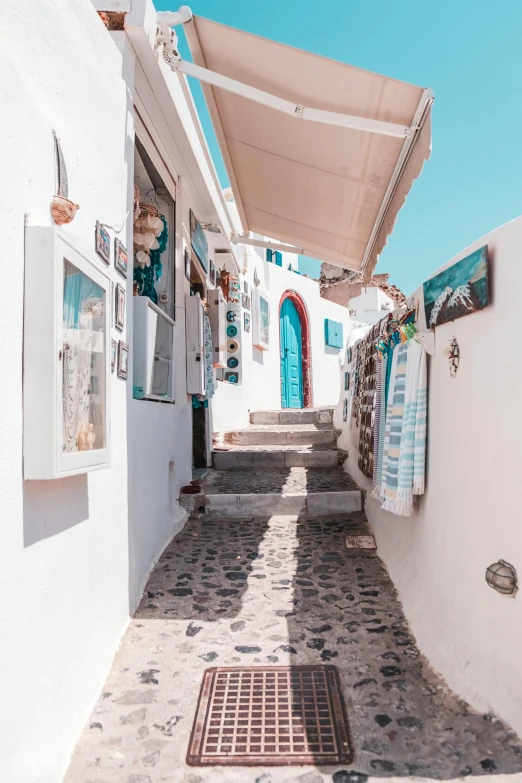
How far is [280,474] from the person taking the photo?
20.5 feet

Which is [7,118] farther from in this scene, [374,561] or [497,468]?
[374,561]

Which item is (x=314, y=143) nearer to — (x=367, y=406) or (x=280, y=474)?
(x=367, y=406)

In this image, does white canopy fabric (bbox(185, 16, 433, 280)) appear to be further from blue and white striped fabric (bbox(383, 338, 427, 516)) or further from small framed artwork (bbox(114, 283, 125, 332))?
small framed artwork (bbox(114, 283, 125, 332))

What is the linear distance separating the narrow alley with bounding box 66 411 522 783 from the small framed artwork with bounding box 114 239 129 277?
2046 mm

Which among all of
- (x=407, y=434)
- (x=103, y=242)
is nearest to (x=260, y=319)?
(x=407, y=434)

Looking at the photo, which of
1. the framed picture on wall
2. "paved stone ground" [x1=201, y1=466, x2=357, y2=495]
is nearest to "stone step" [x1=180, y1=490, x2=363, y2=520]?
"paved stone ground" [x1=201, y1=466, x2=357, y2=495]

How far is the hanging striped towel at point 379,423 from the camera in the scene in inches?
A: 142

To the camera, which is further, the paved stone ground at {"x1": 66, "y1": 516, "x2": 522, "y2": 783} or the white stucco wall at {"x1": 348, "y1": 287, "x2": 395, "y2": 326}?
the white stucco wall at {"x1": 348, "y1": 287, "x2": 395, "y2": 326}

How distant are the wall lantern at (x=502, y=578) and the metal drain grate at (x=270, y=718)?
0.85m

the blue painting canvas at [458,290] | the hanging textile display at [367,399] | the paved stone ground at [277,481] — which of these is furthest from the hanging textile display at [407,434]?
the paved stone ground at [277,481]

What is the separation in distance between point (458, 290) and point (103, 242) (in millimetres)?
1769

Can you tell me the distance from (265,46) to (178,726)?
374cm

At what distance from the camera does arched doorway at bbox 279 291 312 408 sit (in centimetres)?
1172

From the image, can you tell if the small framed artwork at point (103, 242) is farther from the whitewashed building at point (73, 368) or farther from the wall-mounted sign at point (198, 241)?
the wall-mounted sign at point (198, 241)
